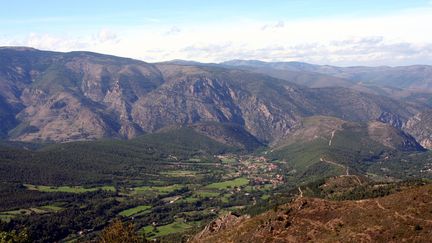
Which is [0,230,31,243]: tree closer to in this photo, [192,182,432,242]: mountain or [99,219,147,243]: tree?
[99,219,147,243]: tree

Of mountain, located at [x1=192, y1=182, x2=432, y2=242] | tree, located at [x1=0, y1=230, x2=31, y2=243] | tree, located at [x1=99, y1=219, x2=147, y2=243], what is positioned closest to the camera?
mountain, located at [x1=192, y1=182, x2=432, y2=242]

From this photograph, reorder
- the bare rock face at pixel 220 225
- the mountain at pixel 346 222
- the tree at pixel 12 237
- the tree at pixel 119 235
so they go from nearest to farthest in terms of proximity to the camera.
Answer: the mountain at pixel 346 222 < the tree at pixel 12 237 < the tree at pixel 119 235 < the bare rock face at pixel 220 225

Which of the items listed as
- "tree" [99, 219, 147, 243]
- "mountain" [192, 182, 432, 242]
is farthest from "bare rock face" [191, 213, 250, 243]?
"tree" [99, 219, 147, 243]

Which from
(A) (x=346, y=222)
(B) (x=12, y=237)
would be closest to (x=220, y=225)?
(A) (x=346, y=222)

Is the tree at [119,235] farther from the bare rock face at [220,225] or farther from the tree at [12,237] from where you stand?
the tree at [12,237]

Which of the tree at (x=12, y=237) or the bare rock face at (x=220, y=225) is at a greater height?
the tree at (x=12, y=237)

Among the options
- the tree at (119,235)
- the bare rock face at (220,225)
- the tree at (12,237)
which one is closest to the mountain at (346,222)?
the bare rock face at (220,225)

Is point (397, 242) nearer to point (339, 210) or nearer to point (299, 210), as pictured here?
point (339, 210)

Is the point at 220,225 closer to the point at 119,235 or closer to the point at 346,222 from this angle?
the point at 119,235

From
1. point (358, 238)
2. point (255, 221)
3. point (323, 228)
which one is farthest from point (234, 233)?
point (358, 238)
